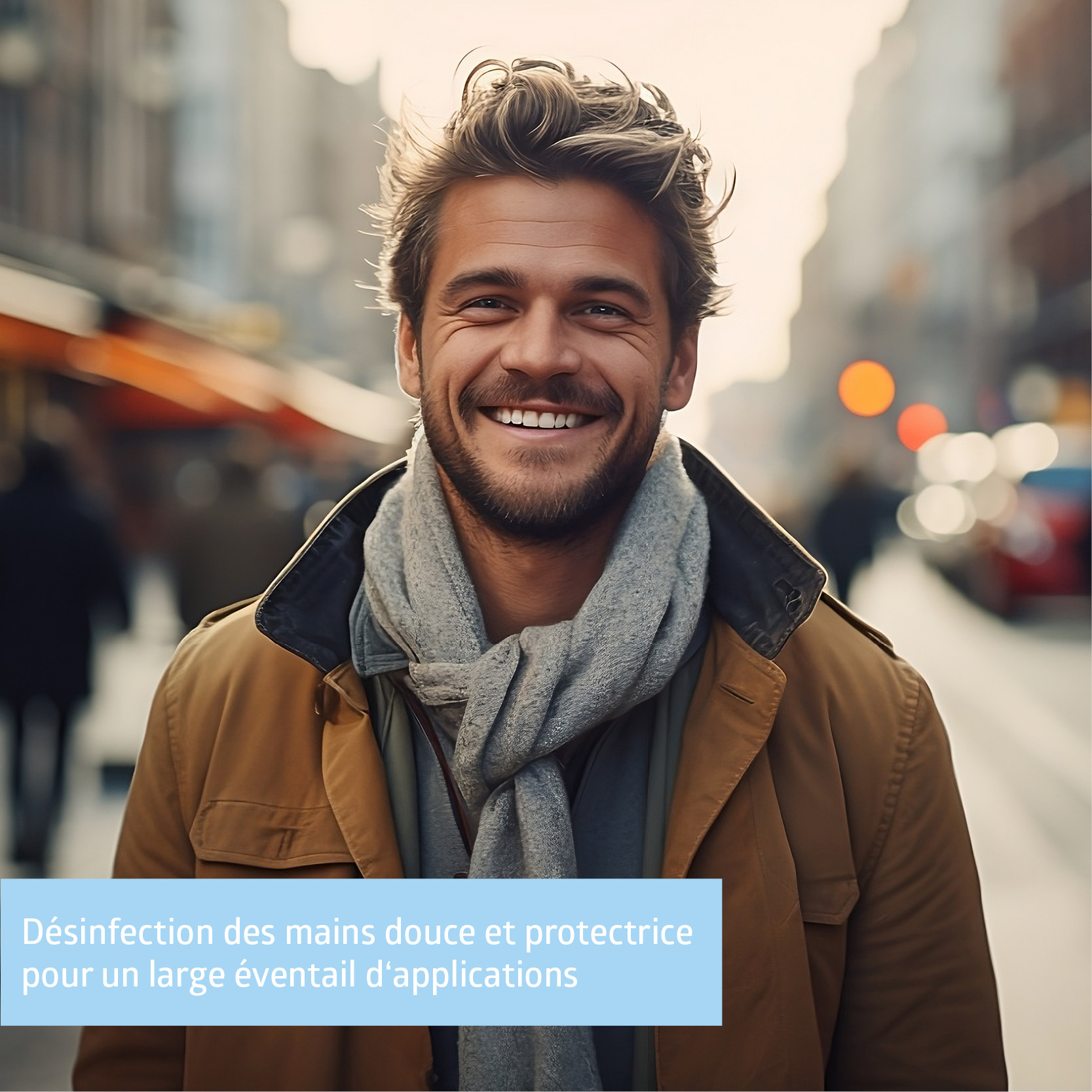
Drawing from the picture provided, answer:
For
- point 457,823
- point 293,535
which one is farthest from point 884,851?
point 293,535

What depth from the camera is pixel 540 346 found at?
6.04 feet

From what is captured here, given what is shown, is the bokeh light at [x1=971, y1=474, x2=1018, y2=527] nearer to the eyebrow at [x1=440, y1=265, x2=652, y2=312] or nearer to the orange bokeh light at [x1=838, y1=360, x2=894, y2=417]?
the orange bokeh light at [x1=838, y1=360, x2=894, y2=417]

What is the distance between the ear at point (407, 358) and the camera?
6.95 ft

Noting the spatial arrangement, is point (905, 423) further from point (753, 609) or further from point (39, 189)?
point (753, 609)

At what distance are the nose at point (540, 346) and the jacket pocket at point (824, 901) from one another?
0.93 meters

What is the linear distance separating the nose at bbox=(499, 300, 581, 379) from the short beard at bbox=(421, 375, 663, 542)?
2 cm

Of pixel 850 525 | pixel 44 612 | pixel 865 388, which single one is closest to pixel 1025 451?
pixel 865 388

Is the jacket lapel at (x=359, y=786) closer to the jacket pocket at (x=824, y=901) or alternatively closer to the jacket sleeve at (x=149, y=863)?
the jacket sleeve at (x=149, y=863)

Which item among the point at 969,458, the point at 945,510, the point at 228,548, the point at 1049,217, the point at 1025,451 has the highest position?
the point at 1049,217

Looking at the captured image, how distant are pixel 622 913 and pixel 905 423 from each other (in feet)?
108

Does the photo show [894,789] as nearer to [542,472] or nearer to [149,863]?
[542,472]

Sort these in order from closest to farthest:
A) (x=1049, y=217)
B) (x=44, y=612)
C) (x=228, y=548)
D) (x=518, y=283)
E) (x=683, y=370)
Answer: (x=518, y=283) → (x=683, y=370) → (x=44, y=612) → (x=228, y=548) → (x=1049, y=217)

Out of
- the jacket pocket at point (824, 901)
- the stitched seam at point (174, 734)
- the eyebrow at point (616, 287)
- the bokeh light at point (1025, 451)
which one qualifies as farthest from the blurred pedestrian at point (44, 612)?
the bokeh light at point (1025, 451)

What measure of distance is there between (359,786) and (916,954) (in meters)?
0.96
